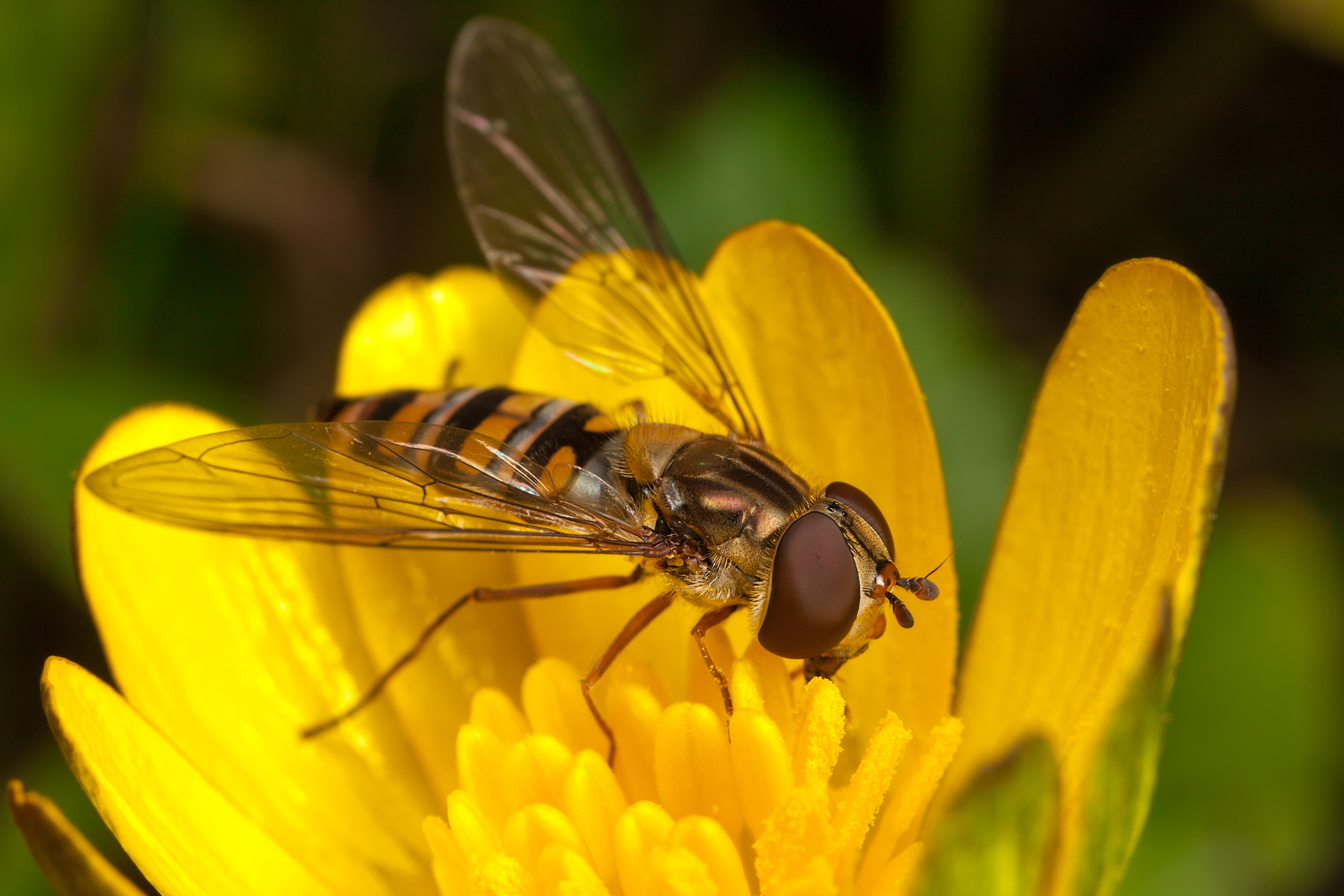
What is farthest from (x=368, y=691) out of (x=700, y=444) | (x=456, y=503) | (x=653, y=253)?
(x=653, y=253)

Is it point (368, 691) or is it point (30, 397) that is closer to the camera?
point (368, 691)

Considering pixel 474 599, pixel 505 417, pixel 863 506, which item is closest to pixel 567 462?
pixel 505 417

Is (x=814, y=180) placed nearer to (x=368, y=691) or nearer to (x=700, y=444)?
(x=700, y=444)

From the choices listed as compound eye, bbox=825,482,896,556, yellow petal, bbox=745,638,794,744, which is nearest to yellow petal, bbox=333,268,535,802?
yellow petal, bbox=745,638,794,744

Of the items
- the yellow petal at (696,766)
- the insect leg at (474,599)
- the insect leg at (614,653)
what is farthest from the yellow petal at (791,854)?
the insect leg at (474,599)

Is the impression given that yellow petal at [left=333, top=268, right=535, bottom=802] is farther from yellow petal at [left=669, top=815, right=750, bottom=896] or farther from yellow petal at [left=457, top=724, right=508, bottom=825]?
yellow petal at [left=669, top=815, right=750, bottom=896]

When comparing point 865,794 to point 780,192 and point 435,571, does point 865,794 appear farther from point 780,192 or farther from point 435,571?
point 780,192
